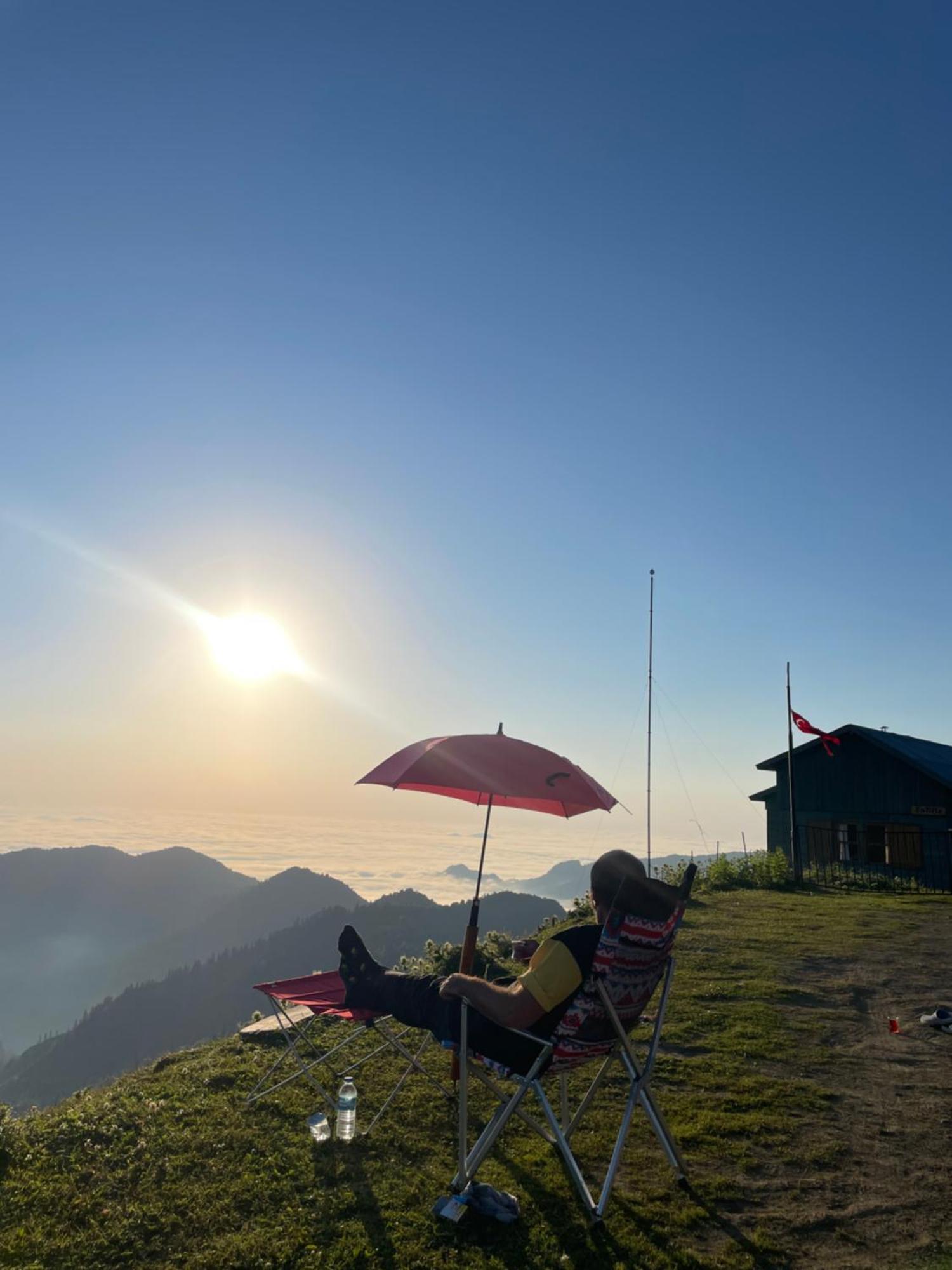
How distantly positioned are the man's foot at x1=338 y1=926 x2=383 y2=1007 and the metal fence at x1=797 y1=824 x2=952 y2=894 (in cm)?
1808

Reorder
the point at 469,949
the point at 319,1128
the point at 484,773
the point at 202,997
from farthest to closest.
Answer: the point at 202,997
the point at 469,949
the point at 484,773
the point at 319,1128

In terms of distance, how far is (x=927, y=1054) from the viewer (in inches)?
246

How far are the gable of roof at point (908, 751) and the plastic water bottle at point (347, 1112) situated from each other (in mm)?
22920

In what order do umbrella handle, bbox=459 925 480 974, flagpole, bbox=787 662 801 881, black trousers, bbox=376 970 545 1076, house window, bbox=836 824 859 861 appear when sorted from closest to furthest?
1. black trousers, bbox=376 970 545 1076
2. umbrella handle, bbox=459 925 480 974
3. flagpole, bbox=787 662 801 881
4. house window, bbox=836 824 859 861

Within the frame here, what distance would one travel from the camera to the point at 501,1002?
383cm

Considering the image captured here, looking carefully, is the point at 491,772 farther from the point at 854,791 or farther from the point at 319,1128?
the point at 854,791

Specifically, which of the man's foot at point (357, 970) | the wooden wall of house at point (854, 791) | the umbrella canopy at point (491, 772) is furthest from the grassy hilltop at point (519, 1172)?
the wooden wall of house at point (854, 791)

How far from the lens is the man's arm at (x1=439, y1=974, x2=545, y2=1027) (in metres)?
3.82

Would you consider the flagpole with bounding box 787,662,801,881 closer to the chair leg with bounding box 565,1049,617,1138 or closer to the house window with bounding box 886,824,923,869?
the house window with bounding box 886,824,923,869

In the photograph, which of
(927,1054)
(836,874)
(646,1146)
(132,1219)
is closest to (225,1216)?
(132,1219)

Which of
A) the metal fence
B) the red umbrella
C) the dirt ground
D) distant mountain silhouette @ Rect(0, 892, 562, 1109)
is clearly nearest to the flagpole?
the metal fence

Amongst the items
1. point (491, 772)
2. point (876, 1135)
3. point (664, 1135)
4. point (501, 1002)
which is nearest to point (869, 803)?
point (876, 1135)

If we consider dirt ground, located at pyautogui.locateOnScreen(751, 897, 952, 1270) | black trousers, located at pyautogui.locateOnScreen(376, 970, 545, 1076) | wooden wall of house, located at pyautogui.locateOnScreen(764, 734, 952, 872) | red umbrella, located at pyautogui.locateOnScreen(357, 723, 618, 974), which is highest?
wooden wall of house, located at pyautogui.locateOnScreen(764, 734, 952, 872)

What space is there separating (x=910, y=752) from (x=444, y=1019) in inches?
986
